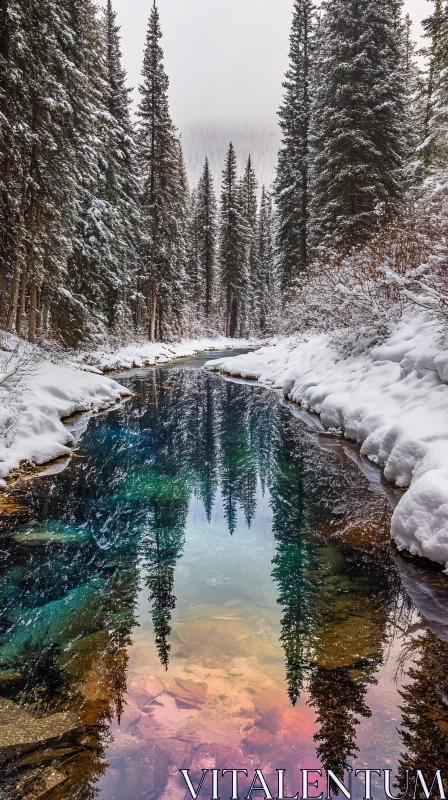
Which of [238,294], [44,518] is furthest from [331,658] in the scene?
[238,294]

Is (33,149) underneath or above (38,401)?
above

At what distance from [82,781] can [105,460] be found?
19.2ft

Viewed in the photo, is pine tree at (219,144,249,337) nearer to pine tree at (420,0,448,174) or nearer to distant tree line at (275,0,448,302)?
distant tree line at (275,0,448,302)

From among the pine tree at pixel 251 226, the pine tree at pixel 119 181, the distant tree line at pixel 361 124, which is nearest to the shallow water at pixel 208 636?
the distant tree line at pixel 361 124

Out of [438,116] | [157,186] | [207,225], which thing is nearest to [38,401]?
[438,116]

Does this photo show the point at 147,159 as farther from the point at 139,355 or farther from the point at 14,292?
the point at 14,292

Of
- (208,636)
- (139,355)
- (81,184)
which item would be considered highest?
(81,184)

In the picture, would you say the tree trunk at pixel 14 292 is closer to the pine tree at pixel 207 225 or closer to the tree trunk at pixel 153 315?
the tree trunk at pixel 153 315

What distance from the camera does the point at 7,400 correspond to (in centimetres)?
745

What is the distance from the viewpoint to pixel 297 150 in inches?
939

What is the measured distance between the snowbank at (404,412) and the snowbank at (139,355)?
32.4 ft

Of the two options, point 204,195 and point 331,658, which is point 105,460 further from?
point 204,195

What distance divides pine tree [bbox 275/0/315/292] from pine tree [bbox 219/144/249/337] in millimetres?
15798

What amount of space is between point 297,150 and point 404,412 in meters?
22.1
